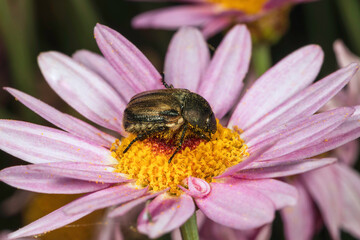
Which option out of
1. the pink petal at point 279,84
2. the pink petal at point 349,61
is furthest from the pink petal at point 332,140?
the pink petal at point 349,61

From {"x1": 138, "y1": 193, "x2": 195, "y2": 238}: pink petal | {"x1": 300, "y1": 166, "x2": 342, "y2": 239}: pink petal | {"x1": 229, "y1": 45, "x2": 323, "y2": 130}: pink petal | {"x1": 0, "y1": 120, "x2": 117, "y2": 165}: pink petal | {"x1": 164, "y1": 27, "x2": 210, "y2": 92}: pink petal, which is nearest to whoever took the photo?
{"x1": 138, "y1": 193, "x2": 195, "y2": 238}: pink petal

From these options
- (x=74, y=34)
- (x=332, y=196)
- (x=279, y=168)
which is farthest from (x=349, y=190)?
(x=74, y=34)

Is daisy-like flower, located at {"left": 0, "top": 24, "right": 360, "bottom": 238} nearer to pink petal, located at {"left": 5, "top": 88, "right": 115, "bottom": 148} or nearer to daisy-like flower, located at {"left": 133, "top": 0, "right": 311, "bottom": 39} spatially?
pink petal, located at {"left": 5, "top": 88, "right": 115, "bottom": 148}

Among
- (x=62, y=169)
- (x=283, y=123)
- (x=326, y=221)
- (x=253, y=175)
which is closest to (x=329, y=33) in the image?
(x=326, y=221)

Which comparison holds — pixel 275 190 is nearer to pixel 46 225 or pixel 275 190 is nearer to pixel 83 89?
pixel 46 225

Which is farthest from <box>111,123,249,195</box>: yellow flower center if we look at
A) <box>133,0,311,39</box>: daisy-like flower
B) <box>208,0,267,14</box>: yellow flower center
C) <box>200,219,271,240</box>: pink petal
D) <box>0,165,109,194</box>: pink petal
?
<box>208,0,267,14</box>: yellow flower center

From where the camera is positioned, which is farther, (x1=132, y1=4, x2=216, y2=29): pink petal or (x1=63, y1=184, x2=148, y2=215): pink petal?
(x1=132, y1=4, x2=216, y2=29): pink petal

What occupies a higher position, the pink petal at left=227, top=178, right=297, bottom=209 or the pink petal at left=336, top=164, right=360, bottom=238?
the pink petal at left=227, top=178, right=297, bottom=209

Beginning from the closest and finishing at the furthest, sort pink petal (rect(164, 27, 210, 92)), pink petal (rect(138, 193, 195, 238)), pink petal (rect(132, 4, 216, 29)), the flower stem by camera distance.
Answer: pink petal (rect(138, 193, 195, 238)), pink petal (rect(164, 27, 210, 92)), the flower stem, pink petal (rect(132, 4, 216, 29))
